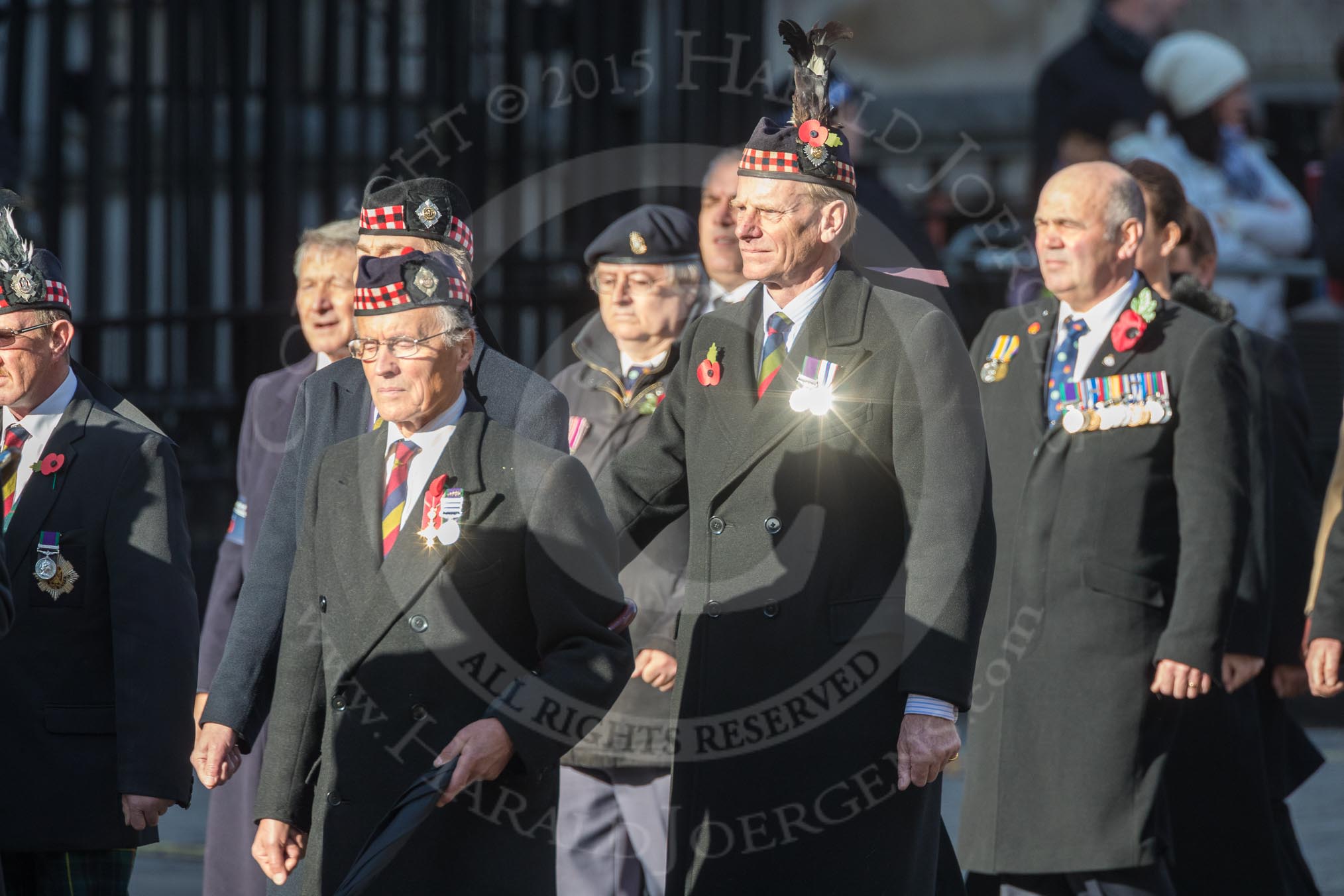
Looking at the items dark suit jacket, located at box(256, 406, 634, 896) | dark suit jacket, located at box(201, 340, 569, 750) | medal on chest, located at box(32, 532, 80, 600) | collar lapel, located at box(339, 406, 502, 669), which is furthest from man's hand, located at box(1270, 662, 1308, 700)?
Result: medal on chest, located at box(32, 532, 80, 600)

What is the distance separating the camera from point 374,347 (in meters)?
4.05

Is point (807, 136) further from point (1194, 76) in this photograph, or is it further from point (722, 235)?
point (1194, 76)

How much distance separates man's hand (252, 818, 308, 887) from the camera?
409 cm

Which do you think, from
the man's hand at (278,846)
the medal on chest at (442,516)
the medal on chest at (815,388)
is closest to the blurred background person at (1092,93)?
the medal on chest at (815,388)

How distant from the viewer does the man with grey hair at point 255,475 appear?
546cm

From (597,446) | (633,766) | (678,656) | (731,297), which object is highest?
(731,297)

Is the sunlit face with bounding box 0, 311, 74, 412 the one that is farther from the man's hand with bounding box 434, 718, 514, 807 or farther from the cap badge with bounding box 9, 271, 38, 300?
the man's hand with bounding box 434, 718, 514, 807

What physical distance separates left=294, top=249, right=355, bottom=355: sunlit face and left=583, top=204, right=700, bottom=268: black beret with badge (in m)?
0.64

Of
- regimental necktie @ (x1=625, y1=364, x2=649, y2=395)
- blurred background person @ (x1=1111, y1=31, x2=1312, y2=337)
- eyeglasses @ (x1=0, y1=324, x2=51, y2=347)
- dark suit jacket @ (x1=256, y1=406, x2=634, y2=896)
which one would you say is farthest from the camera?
blurred background person @ (x1=1111, y1=31, x2=1312, y2=337)

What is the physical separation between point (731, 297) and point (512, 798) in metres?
2.25

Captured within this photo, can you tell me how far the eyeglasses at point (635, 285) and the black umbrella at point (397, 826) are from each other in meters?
2.14

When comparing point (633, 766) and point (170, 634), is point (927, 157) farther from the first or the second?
point (170, 634)

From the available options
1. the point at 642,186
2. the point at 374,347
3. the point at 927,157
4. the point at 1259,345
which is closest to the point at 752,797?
the point at 374,347

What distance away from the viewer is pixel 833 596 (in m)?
4.20
